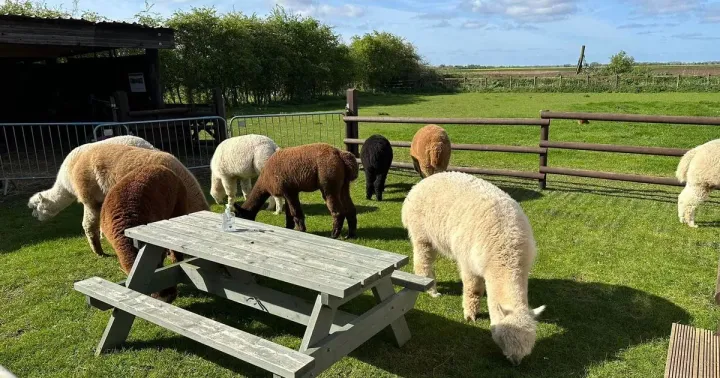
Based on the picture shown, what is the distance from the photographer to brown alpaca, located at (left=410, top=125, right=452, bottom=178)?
27.0 ft

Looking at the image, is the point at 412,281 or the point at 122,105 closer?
the point at 412,281

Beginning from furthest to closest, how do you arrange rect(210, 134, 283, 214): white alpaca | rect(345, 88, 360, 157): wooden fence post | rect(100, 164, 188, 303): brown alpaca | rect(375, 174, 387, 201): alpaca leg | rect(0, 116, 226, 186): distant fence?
rect(345, 88, 360, 157): wooden fence post → rect(0, 116, 226, 186): distant fence → rect(375, 174, 387, 201): alpaca leg → rect(210, 134, 283, 214): white alpaca → rect(100, 164, 188, 303): brown alpaca

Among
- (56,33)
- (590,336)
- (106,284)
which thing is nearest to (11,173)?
(56,33)

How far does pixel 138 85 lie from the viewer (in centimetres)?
1236

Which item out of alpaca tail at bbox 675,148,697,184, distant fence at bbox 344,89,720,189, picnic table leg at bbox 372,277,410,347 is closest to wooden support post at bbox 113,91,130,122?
distant fence at bbox 344,89,720,189

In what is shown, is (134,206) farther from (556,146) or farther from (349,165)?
(556,146)

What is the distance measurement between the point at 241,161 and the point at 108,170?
7.50ft

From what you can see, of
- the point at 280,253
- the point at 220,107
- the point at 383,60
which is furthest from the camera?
the point at 383,60

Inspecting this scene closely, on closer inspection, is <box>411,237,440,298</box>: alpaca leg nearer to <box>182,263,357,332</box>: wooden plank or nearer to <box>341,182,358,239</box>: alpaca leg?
<box>182,263,357,332</box>: wooden plank

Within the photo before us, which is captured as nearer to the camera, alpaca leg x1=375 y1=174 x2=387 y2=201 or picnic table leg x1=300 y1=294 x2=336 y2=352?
picnic table leg x1=300 y1=294 x2=336 y2=352

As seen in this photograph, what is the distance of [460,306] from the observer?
14.6 feet

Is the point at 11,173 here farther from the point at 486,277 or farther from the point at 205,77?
the point at 205,77

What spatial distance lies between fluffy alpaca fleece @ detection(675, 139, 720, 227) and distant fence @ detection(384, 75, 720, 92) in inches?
1388

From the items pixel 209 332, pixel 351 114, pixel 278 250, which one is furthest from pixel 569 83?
pixel 209 332
